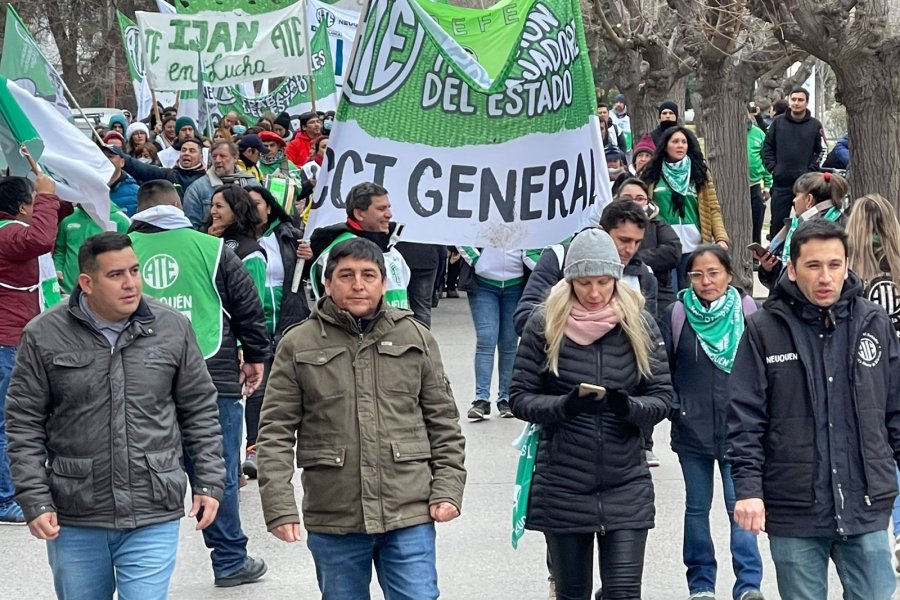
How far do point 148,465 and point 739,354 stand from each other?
196 cm

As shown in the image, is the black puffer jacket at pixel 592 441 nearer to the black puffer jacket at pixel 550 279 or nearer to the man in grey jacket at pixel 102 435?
the man in grey jacket at pixel 102 435

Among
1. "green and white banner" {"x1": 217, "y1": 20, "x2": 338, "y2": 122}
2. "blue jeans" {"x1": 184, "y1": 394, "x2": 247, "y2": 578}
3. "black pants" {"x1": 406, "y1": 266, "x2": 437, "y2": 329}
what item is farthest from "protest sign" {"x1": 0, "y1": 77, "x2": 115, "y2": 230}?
"green and white banner" {"x1": 217, "y1": 20, "x2": 338, "y2": 122}

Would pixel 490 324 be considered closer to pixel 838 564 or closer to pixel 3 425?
pixel 3 425

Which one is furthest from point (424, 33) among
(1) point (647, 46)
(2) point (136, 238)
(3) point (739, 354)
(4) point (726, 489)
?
(1) point (647, 46)

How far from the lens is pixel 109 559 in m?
5.07

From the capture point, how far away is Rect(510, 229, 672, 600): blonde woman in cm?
536

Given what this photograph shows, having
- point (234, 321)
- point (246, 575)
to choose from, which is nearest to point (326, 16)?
point (234, 321)

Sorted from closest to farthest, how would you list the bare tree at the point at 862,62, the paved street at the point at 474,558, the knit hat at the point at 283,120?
the paved street at the point at 474,558
the bare tree at the point at 862,62
the knit hat at the point at 283,120

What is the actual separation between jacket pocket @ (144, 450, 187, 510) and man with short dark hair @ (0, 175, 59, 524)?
2.86 meters

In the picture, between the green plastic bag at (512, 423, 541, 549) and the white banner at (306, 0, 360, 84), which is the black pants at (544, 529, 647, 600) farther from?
the white banner at (306, 0, 360, 84)

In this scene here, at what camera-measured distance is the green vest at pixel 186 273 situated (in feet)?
22.7

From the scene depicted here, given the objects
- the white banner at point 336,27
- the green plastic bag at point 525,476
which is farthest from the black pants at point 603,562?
the white banner at point 336,27

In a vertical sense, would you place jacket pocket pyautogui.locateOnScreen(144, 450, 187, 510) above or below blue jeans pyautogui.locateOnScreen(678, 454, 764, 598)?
above

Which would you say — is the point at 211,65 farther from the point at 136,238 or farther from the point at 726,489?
the point at 726,489
